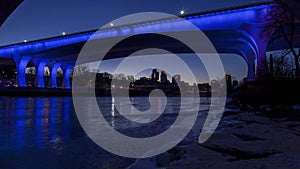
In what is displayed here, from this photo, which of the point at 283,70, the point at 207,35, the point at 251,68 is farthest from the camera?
the point at 251,68

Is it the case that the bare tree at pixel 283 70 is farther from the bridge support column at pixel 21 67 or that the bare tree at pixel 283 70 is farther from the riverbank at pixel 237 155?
the bridge support column at pixel 21 67

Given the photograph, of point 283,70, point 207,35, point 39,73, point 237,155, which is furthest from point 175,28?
point 39,73

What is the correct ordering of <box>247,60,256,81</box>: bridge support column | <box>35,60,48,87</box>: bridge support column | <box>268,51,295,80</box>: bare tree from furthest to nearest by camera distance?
<box>35,60,48,87</box>: bridge support column
<box>247,60,256,81</box>: bridge support column
<box>268,51,295,80</box>: bare tree

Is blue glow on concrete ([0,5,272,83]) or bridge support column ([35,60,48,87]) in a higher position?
blue glow on concrete ([0,5,272,83])

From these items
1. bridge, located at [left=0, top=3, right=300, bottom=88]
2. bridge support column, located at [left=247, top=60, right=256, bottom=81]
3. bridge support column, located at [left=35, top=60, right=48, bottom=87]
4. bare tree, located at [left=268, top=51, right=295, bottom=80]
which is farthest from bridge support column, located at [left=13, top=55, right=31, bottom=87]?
bare tree, located at [left=268, top=51, right=295, bottom=80]

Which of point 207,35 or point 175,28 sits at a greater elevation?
point 175,28

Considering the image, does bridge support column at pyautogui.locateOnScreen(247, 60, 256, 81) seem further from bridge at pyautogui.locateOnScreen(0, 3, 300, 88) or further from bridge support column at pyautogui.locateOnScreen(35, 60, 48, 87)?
bridge support column at pyautogui.locateOnScreen(35, 60, 48, 87)

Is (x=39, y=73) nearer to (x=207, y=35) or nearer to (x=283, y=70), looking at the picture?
(x=207, y=35)

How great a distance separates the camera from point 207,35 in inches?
1901

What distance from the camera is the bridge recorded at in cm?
3859

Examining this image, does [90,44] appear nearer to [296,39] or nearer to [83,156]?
[296,39]

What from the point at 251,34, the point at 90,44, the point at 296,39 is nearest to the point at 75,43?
the point at 90,44

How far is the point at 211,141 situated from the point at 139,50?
65812 millimetres

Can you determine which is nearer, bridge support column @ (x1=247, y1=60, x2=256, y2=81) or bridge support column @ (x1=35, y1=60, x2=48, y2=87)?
bridge support column @ (x1=247, y1=60, x2=256, y2=81)
